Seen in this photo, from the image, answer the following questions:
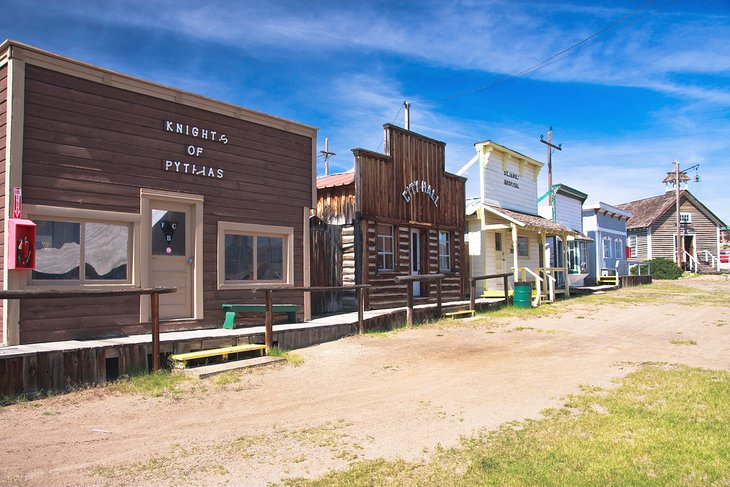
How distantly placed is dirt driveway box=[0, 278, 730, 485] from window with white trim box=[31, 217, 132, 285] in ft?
7.98

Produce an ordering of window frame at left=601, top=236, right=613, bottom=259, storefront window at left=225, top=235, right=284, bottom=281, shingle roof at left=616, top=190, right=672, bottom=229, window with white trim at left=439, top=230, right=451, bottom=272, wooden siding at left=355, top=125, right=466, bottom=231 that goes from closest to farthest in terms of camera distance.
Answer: storefront window at left=225, top=235, right=284, bottom=281 < wooden siding at left=355, top=125, right=466, bottom=231 < window with white trim at left=439, top=230, right=451, bottom=272 < window frame at left=601, top=236, right=613, bottom=259 < shingle roof at left=616, top=190, right=672, bottom=229

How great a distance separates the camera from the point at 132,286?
957cm

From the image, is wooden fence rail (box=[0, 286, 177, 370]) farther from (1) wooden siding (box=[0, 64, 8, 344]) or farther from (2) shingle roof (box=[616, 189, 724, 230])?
(2) shingle roof (box=[616, 189, 724, 230])

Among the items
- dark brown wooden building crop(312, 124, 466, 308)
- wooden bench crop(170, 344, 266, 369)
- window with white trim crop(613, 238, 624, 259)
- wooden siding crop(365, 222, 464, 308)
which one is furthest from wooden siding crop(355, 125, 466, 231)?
window with white trim crop(613, 238, 624, 259)

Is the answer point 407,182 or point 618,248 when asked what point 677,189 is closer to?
point 618,248

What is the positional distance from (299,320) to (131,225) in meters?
4.22

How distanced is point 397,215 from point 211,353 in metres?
8.40

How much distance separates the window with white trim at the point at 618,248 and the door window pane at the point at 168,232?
2991cm

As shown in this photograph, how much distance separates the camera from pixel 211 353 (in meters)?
8.78

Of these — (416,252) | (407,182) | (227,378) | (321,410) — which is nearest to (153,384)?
(227,378)

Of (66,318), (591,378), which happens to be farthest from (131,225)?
(591,378)

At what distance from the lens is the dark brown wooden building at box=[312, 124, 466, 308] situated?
1500 centimetres

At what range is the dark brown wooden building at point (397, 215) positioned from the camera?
15.0m

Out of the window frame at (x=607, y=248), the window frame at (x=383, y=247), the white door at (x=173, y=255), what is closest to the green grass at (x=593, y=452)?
the white door at (x=173, y=255)
